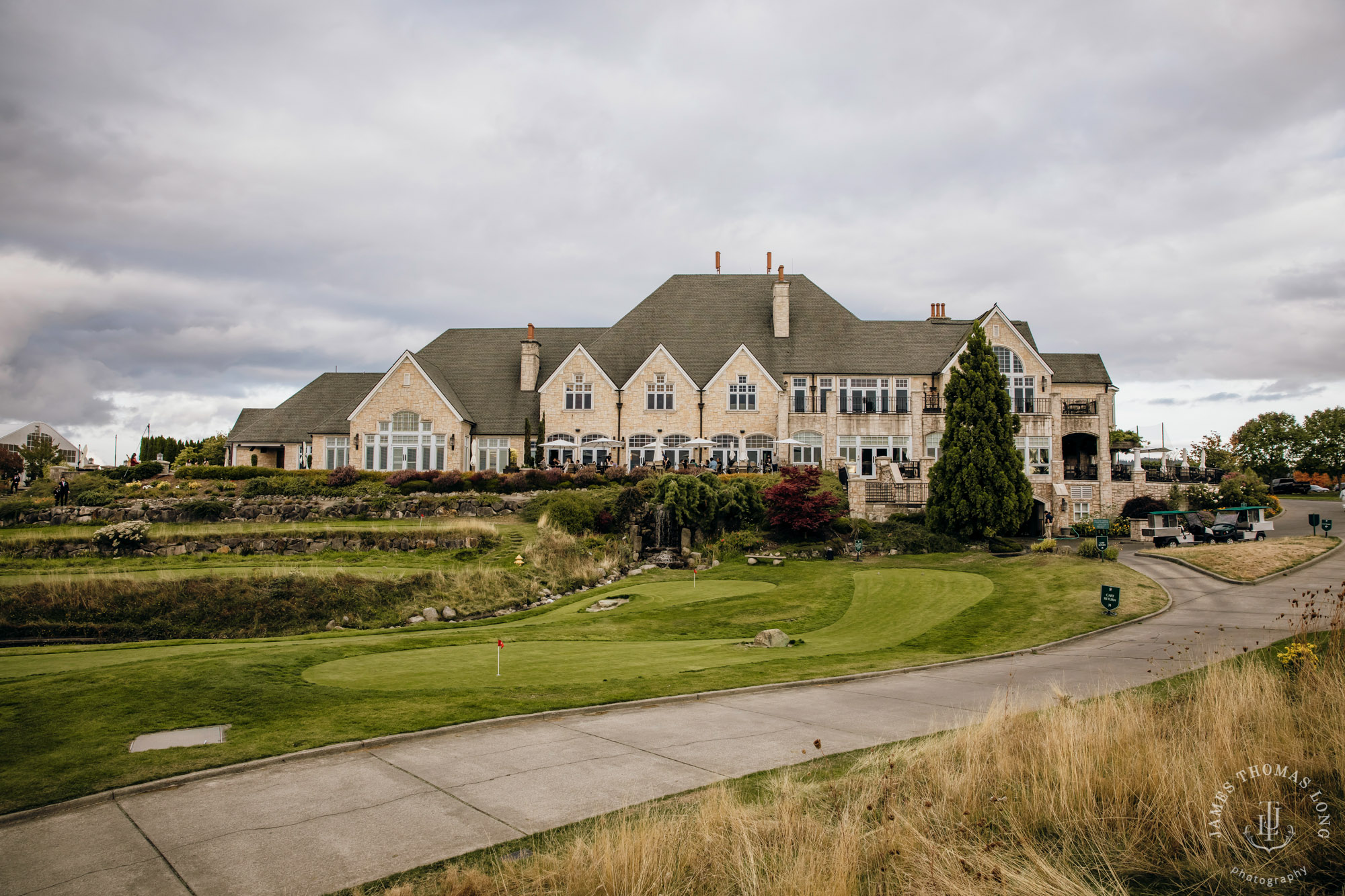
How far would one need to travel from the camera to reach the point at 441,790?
8047mm

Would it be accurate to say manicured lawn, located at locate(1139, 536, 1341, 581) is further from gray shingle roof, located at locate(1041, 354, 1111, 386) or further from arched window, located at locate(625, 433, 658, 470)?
arched window, located at locate(625, 433, 658, 470)

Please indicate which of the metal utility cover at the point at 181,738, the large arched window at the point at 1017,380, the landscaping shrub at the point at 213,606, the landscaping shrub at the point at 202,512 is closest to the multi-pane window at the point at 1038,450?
the large arched window at the point at 1017,380

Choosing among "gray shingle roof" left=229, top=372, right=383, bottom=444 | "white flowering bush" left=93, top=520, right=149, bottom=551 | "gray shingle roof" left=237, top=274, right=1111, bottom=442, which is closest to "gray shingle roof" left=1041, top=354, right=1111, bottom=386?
"gray shingle roof" left=237, top=274, right=1111, bottom=442

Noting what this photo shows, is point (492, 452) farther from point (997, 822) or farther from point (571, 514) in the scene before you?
point (997, 822)

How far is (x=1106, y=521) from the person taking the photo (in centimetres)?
3388

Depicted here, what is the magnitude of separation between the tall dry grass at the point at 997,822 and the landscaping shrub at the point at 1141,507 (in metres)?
34.2

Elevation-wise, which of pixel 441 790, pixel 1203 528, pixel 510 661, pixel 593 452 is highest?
pixel 593 452

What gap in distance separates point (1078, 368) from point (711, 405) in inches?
1000

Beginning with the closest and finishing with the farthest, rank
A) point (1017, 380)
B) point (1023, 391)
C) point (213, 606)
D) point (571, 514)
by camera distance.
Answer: point (213, 606), point (571, 514), point (1023, 391), point (1017, 380)

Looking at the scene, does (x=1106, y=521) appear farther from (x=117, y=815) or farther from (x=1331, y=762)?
(x=117, y=815)

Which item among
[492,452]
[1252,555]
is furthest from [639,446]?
[1252,555]

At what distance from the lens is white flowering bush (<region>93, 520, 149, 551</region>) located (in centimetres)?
2919

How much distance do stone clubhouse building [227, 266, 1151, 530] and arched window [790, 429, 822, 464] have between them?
0.08 metres

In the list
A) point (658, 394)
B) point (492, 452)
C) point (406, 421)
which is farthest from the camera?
point (492, 452)
